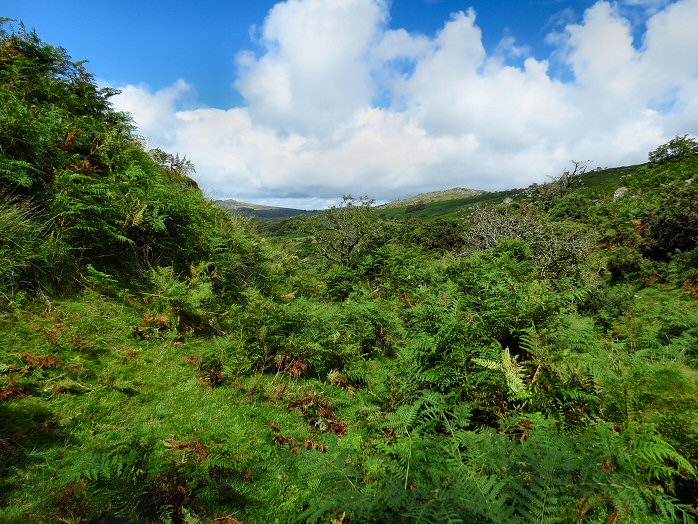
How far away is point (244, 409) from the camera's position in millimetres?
5926

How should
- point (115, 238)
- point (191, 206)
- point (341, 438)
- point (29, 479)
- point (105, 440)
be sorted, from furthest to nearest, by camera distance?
point (191, 206) < point (115, 238) < point (341, 438) < point (105, 440) < point (29, 479)

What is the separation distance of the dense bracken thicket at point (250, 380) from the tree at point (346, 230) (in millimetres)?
16959

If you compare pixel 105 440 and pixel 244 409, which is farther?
pixel 244 409

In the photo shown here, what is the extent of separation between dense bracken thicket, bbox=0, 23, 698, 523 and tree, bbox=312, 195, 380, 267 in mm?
16959

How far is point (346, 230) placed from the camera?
30031 mm

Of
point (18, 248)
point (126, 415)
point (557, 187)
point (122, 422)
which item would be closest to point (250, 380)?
point (126, 415)

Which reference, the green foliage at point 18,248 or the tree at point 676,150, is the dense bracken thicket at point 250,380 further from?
the tree at point 676,150

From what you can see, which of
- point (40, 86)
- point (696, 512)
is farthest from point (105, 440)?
point (40, 86)

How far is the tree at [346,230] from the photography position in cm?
2955

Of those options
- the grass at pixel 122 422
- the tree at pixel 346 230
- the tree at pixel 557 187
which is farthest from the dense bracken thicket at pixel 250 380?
the tree at pixel 557 187

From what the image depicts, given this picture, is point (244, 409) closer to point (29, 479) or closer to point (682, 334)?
point (29, 479)

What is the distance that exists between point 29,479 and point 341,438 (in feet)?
12.8

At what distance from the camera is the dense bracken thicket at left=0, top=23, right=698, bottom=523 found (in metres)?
3.29

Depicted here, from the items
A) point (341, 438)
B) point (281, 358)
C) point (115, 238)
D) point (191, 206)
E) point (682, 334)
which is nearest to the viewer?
point (341, 438)
